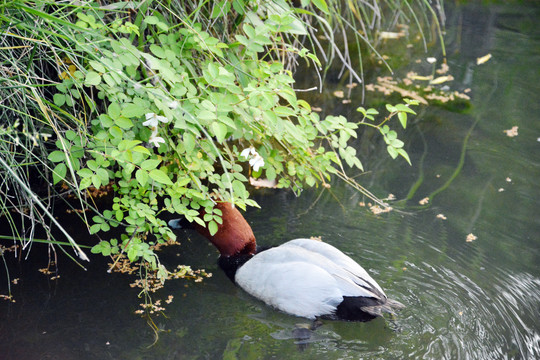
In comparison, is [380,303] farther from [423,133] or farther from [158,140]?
[423,133]

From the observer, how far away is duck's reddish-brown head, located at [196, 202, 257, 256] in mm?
3521

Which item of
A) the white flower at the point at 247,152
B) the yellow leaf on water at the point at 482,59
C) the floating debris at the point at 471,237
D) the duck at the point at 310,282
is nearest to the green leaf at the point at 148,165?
the white flower at the point at 247,152

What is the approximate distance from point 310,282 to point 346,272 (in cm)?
19

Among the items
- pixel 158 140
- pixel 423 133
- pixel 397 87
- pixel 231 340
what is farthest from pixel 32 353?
pixel 397 87

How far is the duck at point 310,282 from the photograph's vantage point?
10.1ft

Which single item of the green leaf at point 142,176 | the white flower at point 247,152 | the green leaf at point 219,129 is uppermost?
the green leaf at point 219,129

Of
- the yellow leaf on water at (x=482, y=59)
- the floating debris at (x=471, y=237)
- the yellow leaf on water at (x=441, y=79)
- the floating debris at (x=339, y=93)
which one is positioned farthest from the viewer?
the yellow leaf on water at (x=482, y=59)

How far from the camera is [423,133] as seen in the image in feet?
17.0

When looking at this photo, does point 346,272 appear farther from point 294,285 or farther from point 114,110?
point 114,110

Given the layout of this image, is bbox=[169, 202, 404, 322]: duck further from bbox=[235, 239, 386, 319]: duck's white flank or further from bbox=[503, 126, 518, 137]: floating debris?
bbox=[503, 126, 518, 137]: floating debris

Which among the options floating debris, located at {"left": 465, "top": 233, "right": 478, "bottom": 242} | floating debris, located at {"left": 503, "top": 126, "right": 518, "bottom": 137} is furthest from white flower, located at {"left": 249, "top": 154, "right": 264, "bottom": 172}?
floating debris, located at {"left": 503, "top": 126, "right": 518, "bottom": 137}

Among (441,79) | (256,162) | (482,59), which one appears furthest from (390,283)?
(482,59)

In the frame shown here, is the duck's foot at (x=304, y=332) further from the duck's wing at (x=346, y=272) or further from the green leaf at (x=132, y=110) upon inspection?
the green leaf at (x=132, y=110)

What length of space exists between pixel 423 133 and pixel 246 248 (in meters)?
2.26
